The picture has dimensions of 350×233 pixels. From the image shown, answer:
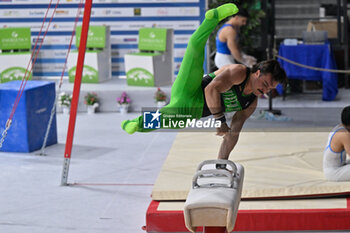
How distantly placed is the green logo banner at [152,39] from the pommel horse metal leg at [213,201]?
22.9ft

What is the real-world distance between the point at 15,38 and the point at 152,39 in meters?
2.26

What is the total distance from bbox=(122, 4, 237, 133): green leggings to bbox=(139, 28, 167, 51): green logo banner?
7.07m

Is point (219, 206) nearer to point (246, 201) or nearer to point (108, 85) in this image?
point (246, 201)

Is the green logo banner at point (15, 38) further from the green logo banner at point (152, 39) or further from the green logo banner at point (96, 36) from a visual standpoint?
the green logo banner at point (152, 39)

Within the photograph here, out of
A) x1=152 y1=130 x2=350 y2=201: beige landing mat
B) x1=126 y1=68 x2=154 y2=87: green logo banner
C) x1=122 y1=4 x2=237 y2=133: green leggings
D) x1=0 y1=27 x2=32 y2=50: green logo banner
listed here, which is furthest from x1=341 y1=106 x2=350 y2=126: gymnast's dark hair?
x1=0 y1=27 x2=32 y2=50: green logo banner

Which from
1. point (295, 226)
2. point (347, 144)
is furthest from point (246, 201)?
point (347, 144)

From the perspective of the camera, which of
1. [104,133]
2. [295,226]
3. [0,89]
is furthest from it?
[104,133]

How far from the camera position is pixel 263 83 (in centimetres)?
336

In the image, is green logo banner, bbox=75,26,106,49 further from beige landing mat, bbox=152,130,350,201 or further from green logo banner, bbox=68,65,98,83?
beige landing mat, bbox=152,130,350,201

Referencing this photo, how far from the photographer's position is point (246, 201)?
5242 millimetres

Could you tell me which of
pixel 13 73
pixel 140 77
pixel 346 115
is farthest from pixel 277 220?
pixel 13 73

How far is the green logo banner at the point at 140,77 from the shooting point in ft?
34.2

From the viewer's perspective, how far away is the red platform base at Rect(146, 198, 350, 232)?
4992 millimetres

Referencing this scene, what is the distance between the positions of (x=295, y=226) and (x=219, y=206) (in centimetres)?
185
